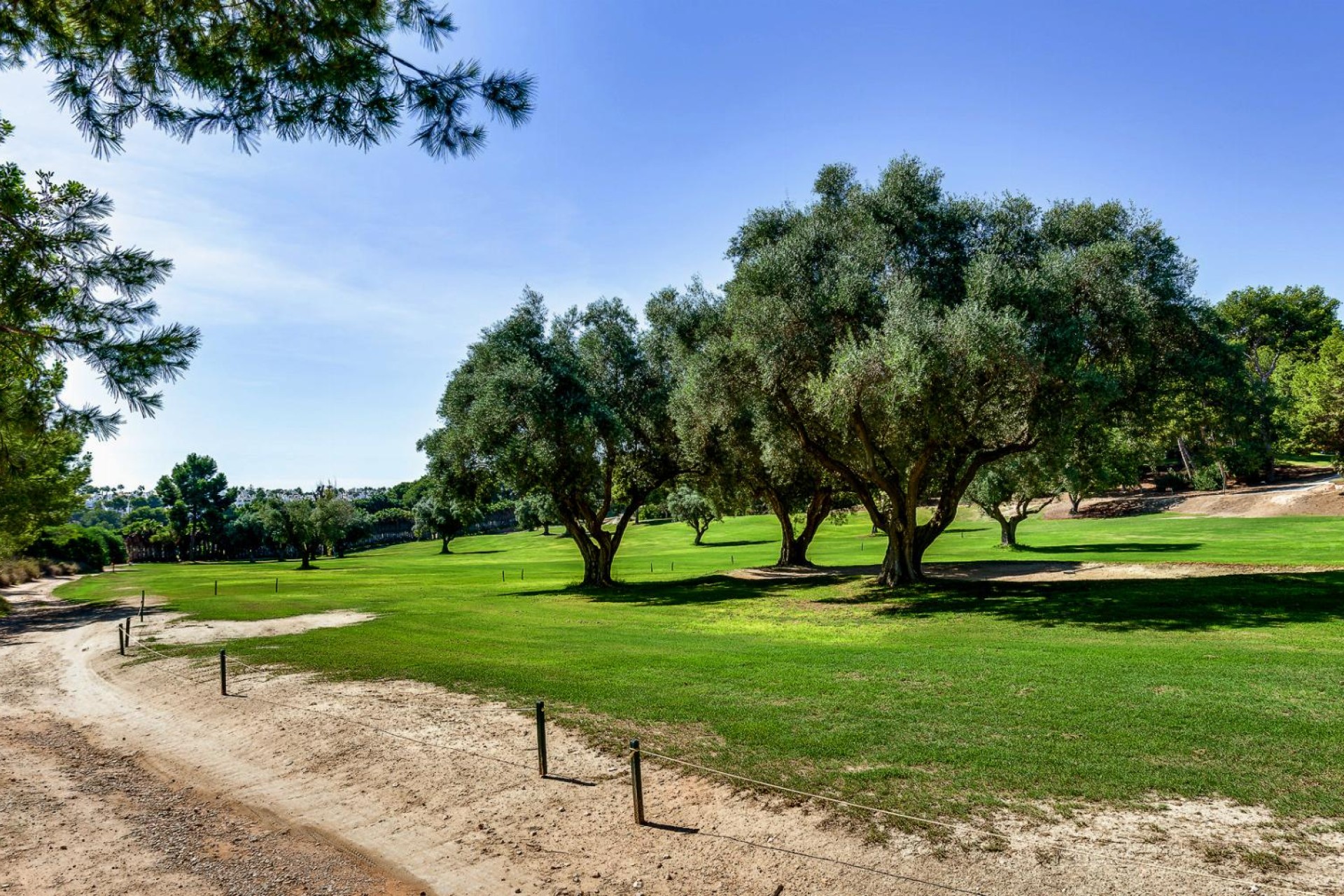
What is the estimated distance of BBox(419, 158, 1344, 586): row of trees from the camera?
22578 millimetres

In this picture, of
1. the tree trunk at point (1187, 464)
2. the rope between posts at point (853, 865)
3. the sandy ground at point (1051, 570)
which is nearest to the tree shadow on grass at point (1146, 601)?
the sandy ground at point (1051, 570)

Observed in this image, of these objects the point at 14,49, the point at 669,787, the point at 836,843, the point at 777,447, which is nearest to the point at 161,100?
the point at 14,49

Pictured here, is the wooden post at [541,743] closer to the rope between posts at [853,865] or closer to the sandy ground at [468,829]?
the sandy ground at [468,829]

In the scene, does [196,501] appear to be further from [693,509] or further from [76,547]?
[693,509]

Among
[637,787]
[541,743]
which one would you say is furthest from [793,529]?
[637,787]

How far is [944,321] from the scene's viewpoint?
72.7ft

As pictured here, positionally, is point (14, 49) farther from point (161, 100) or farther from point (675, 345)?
point (675, 345)

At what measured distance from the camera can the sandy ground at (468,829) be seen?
6.93 metres

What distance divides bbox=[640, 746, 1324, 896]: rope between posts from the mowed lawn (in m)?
0.31

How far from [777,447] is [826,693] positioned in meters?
17.2

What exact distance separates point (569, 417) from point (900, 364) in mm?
17608

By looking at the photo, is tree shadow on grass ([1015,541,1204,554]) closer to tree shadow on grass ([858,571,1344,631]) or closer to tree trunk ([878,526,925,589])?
tree shadow on grass ([858,571,1344,631])

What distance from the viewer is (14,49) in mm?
6762

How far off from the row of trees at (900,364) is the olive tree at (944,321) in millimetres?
79
